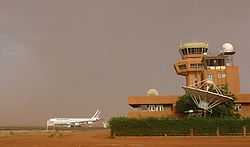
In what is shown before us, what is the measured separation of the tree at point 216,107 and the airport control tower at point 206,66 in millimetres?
3870

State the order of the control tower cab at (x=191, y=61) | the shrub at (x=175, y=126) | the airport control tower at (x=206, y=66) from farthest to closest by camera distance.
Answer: the control tower cab at (x=191, y=61)
the airport control tower at (x=206, y=66)
the shrub at (x=175, y=126)

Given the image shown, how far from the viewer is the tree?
4430cm

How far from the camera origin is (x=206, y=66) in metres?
59.7

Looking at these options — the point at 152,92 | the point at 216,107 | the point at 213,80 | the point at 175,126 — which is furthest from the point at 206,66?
the point at 175,126

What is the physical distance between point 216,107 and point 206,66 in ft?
→ 56.5

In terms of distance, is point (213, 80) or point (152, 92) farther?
point (152, 92)

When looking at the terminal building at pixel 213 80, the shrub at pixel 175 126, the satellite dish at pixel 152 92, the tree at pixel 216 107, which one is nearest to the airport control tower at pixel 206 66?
the terminal building at pixel 213 80

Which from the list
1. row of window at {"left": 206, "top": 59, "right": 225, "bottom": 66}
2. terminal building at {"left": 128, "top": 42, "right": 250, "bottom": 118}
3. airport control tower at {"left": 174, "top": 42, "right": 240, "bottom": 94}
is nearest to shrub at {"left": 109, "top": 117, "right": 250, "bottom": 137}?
terminal building at {"left": 128, "top": 42, "right": 250, "bottom": 118}

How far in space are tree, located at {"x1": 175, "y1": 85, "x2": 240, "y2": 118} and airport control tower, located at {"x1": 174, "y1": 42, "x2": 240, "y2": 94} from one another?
12.7 feet

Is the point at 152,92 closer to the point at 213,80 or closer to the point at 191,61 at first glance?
the point at 191,61

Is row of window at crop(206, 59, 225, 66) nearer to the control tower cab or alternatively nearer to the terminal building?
the terminal building

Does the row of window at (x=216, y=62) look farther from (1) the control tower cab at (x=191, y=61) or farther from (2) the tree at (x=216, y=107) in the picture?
(2) the tree at (x=216, y=107)

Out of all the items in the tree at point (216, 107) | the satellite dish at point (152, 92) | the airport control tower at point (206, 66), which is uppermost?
the airport control tower at point (206, 66)

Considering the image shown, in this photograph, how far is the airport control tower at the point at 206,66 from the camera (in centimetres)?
5484
